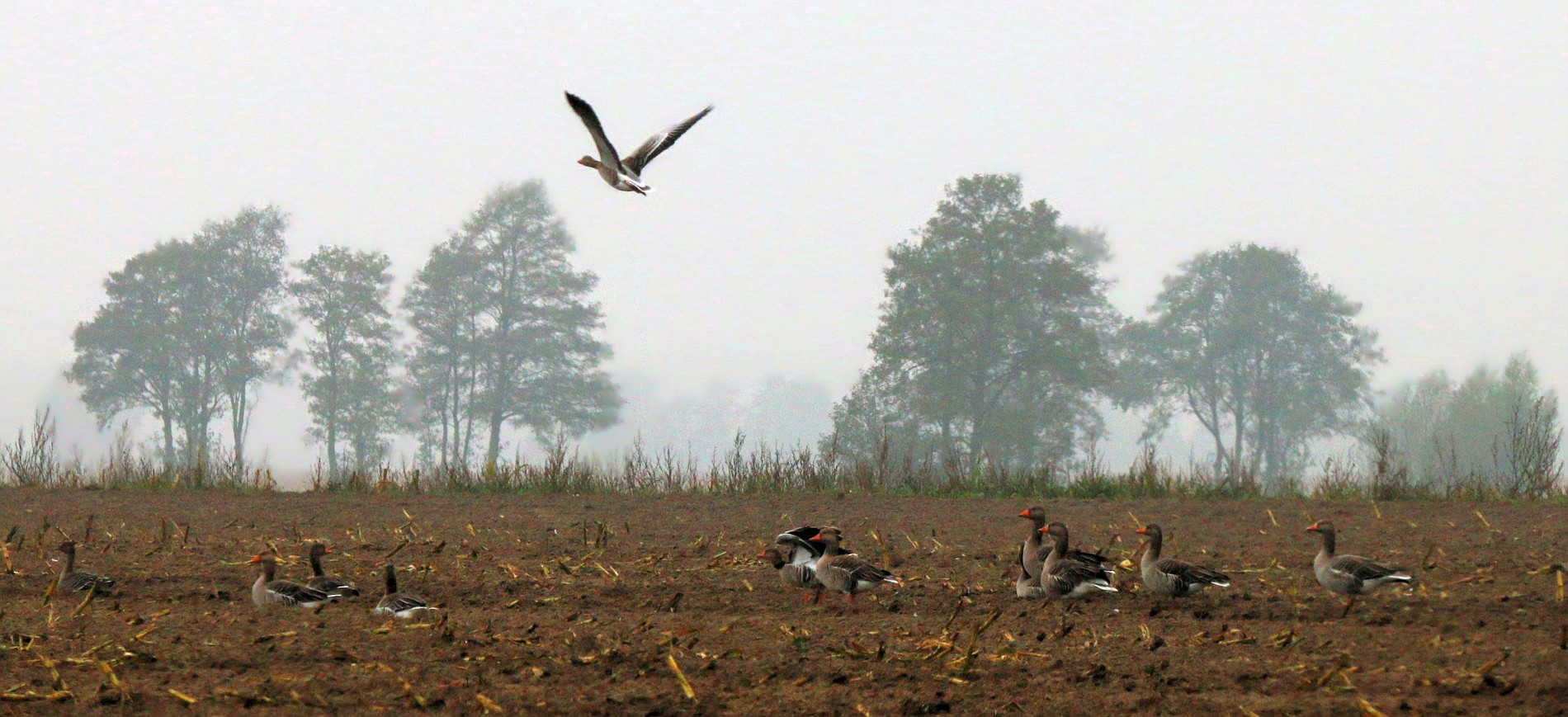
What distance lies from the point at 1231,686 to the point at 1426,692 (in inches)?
40.3

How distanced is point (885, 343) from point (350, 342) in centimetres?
2696

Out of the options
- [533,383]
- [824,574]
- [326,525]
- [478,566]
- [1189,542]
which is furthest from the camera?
[533,383]

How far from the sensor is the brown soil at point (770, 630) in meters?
7.50

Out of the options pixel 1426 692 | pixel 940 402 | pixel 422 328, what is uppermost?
pixel 422 328

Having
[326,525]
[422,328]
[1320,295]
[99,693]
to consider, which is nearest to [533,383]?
[422,328]

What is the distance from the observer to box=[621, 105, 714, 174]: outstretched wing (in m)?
12.1

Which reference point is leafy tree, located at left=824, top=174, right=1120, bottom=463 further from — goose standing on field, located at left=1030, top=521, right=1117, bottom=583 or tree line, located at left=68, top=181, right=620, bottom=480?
goose standing on field, located at left=1030, top=521, right=1117, bottom=583

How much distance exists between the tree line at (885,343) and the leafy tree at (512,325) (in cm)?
10

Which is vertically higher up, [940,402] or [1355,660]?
[940,402]

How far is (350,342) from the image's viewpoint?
64.4 meters

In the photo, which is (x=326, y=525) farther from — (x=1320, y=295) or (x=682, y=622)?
(x=1320, y=295)

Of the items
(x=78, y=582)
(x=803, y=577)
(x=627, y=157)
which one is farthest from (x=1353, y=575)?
(x=78, y=582)

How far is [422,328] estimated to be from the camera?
203 feet

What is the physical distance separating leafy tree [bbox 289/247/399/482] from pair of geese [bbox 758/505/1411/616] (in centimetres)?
5649
